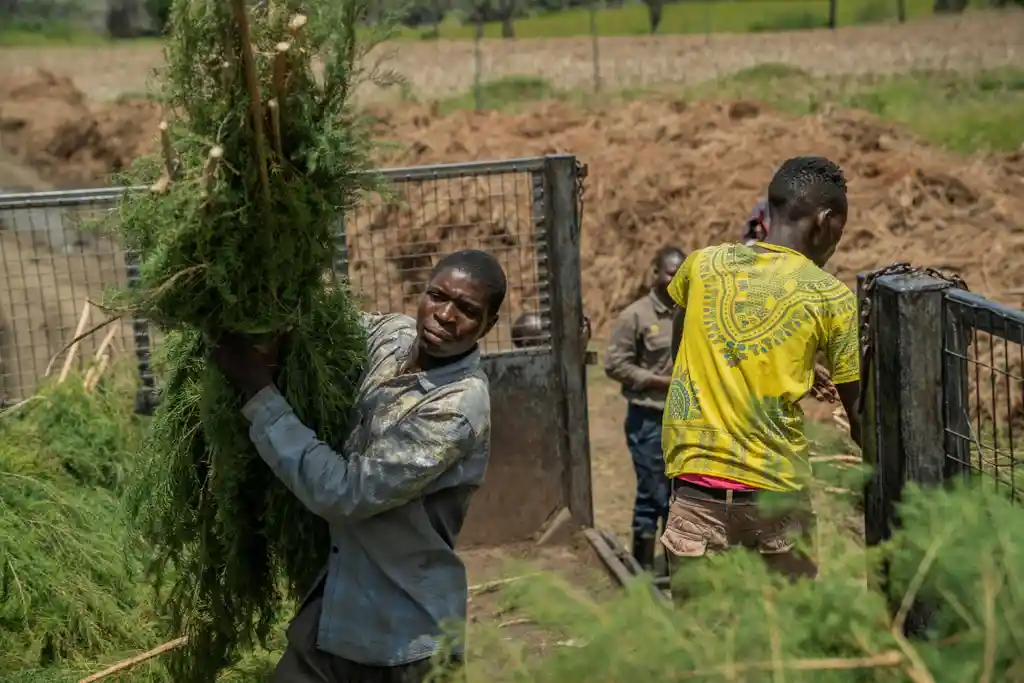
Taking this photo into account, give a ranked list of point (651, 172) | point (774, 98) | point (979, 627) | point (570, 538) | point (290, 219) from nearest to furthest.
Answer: point (979, 627) → point (290, 219) → point (570, 538) → point (651, 172) → point (774, 98)

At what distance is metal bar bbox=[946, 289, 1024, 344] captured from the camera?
346 cm

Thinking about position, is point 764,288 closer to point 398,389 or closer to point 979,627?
point 398,389

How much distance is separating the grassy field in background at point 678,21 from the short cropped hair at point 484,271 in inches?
1321

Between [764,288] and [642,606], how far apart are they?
2.33 metres

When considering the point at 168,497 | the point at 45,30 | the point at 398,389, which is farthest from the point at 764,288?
the point at 45,30

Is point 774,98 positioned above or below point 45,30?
below

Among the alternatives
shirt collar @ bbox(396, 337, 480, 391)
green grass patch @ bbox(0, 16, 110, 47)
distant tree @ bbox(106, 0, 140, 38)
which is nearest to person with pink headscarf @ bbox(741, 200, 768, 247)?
shirt collar @ bbox(396, 337, 480, 391)

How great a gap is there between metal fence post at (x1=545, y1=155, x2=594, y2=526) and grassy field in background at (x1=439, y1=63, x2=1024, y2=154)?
13.4 meters

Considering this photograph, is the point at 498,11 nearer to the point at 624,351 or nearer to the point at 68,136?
the point at 68,136

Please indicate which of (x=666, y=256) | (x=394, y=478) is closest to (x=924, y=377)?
(x=394, y=478)

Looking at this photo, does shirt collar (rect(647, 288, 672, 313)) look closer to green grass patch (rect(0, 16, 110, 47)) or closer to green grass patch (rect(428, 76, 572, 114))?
green grass patch (rect(428, 76, 572, 114))

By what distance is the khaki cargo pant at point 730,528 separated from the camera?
168 inches

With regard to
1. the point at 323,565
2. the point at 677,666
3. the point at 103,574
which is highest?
the point at 677,666

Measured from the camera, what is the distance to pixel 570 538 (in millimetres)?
7215
